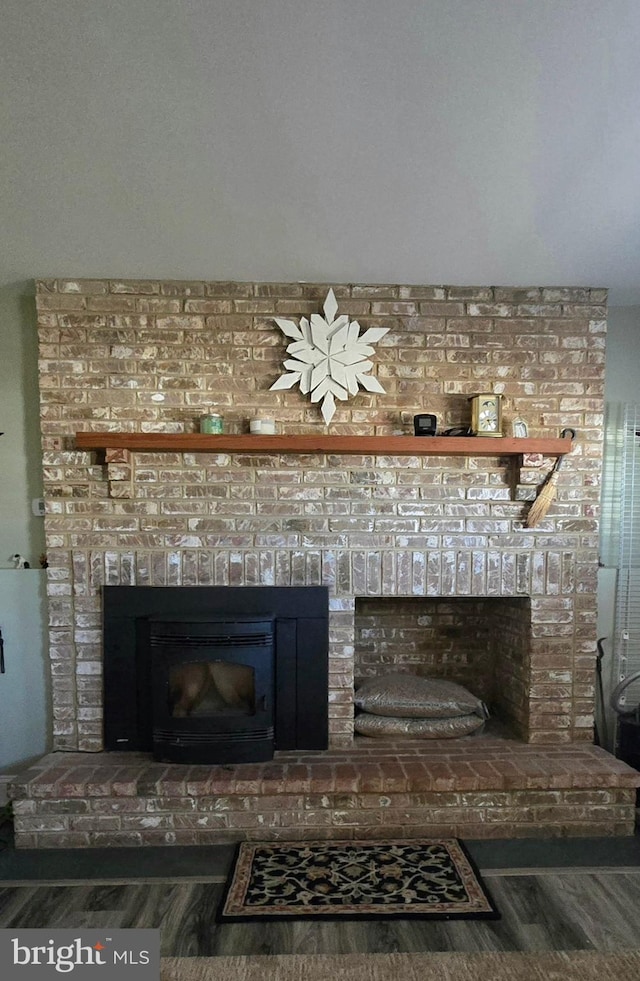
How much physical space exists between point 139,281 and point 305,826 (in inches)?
99.2

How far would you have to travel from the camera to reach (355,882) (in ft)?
5.78

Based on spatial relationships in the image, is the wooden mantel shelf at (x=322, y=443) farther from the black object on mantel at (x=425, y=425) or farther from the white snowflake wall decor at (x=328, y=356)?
the white snowflake wall decor at (x=328, y=356)

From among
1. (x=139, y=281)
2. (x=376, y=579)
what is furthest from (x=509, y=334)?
(x=139, y=281)

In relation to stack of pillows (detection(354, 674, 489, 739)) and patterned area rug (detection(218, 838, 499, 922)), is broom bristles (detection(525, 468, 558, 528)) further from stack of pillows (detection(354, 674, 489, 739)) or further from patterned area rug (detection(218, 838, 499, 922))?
patterned area rug (detection(218, 838, 499, 922))

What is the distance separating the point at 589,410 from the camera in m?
2.40

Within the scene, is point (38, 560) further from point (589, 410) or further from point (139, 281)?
point (589, 410)

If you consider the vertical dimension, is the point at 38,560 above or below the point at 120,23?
below

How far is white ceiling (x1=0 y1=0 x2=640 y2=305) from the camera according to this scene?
1080mm

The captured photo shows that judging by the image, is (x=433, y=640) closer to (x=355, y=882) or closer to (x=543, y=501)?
(x=543, y=501)

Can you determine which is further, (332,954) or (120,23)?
(332,954)

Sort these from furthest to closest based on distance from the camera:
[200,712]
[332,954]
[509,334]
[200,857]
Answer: [509,334] → [200,712] → [200,857] → [332,954]
